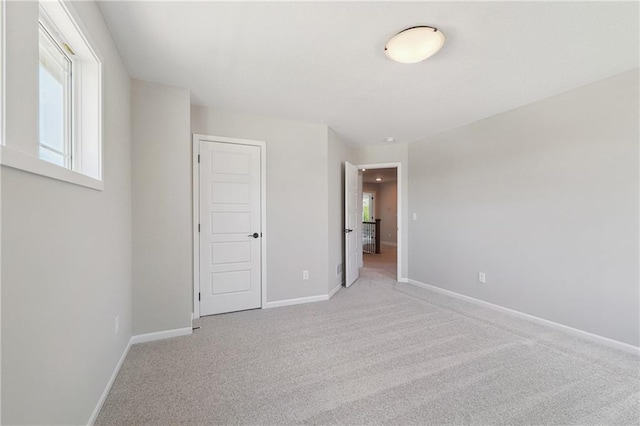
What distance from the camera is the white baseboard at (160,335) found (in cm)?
247

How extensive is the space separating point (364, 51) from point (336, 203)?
2360mm

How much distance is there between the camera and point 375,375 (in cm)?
197

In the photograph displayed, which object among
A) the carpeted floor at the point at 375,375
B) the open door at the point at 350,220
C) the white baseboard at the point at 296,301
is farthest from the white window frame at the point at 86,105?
the open door at the point at 350,220

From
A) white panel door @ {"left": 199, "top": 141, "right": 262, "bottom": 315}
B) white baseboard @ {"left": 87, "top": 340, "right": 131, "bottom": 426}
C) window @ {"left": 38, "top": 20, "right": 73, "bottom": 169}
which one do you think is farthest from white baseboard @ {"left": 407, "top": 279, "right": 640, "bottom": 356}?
window @ {"left": 38, "top": 20, "right": 73, "bottom": 169}

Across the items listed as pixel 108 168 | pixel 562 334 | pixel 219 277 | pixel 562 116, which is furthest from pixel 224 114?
pixel 562 334

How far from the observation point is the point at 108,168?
1832 millimetres

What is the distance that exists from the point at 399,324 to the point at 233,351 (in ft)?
5.56

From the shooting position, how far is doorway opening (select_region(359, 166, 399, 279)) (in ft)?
26.1

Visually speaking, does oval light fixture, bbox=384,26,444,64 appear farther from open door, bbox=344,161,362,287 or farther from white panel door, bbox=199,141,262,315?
open door, bbox=344,161,362,287

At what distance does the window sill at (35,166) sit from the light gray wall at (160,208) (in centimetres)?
114

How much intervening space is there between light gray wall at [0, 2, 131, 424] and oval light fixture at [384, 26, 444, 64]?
1814 mm

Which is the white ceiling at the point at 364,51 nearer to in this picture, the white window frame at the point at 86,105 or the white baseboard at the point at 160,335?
Answer: the white window frame at the point at 86,105

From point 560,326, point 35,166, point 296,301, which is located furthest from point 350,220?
point 35,166

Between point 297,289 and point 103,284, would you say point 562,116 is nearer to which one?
point 297,289
